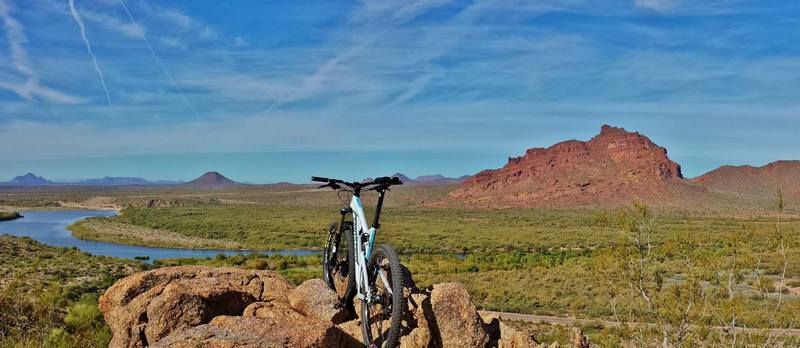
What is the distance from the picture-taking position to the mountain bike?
6.78 meters

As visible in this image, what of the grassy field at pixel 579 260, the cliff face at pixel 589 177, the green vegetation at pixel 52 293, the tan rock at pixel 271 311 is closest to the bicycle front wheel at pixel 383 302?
the tan rock at pixel 271 311

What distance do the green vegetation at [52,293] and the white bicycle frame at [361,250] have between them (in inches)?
227

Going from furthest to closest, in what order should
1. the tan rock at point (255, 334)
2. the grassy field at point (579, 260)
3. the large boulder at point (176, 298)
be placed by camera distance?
the grassy field at point (579, 260) < the large boulder at point (176, 298) < the tan rock at point (255, 334)

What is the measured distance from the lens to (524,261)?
163 feet

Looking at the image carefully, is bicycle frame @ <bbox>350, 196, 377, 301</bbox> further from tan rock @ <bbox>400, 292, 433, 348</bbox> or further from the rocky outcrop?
tan rock @ <bbox>400, 292, 433, 348</bbox>

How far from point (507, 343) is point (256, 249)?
6306cm

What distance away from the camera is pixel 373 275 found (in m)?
7.48

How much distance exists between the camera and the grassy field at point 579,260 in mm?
13555

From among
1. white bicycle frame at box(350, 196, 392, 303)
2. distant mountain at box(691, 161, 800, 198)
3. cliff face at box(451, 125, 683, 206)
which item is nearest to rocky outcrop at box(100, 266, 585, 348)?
white bicycle frame at box(350, 196, 392, 303)

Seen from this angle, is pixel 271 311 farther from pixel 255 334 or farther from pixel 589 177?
pixel 589 177

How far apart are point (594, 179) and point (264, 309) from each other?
6433 inches

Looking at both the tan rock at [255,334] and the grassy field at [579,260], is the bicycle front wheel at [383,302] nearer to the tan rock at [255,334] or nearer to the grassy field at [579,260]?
the tan rock at [255,334]

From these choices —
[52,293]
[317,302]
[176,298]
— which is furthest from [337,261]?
[52,293]

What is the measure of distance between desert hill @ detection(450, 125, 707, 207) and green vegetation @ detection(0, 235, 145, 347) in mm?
120449
